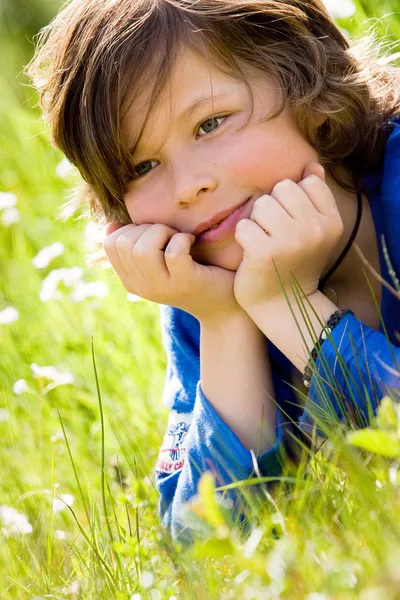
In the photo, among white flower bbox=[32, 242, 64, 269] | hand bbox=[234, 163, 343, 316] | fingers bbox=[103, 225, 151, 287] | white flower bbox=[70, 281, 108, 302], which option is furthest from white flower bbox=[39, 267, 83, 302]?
hand bbox=[234, 163, 343, 316]

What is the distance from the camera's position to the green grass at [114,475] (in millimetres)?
764

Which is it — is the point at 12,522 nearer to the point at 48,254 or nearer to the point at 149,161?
the point at 149,161

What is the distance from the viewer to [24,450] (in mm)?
1991

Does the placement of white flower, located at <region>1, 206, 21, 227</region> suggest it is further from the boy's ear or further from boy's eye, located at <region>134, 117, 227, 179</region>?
the boy's ear

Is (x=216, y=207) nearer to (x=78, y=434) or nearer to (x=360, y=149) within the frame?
(x=360, y=149)

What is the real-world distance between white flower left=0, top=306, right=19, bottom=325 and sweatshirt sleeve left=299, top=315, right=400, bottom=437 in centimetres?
145

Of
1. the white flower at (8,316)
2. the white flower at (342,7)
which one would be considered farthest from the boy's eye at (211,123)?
the white flower at (8,316)

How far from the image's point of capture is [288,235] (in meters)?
1.54

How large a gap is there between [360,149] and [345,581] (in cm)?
136

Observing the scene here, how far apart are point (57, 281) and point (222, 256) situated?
1.12m

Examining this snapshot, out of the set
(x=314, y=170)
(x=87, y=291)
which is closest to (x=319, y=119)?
(x=314, y=170)

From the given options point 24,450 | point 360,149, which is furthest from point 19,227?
point 360,149

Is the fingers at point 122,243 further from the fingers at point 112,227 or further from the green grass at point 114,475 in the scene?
the green grass at point 114,475

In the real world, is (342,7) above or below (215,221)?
above
